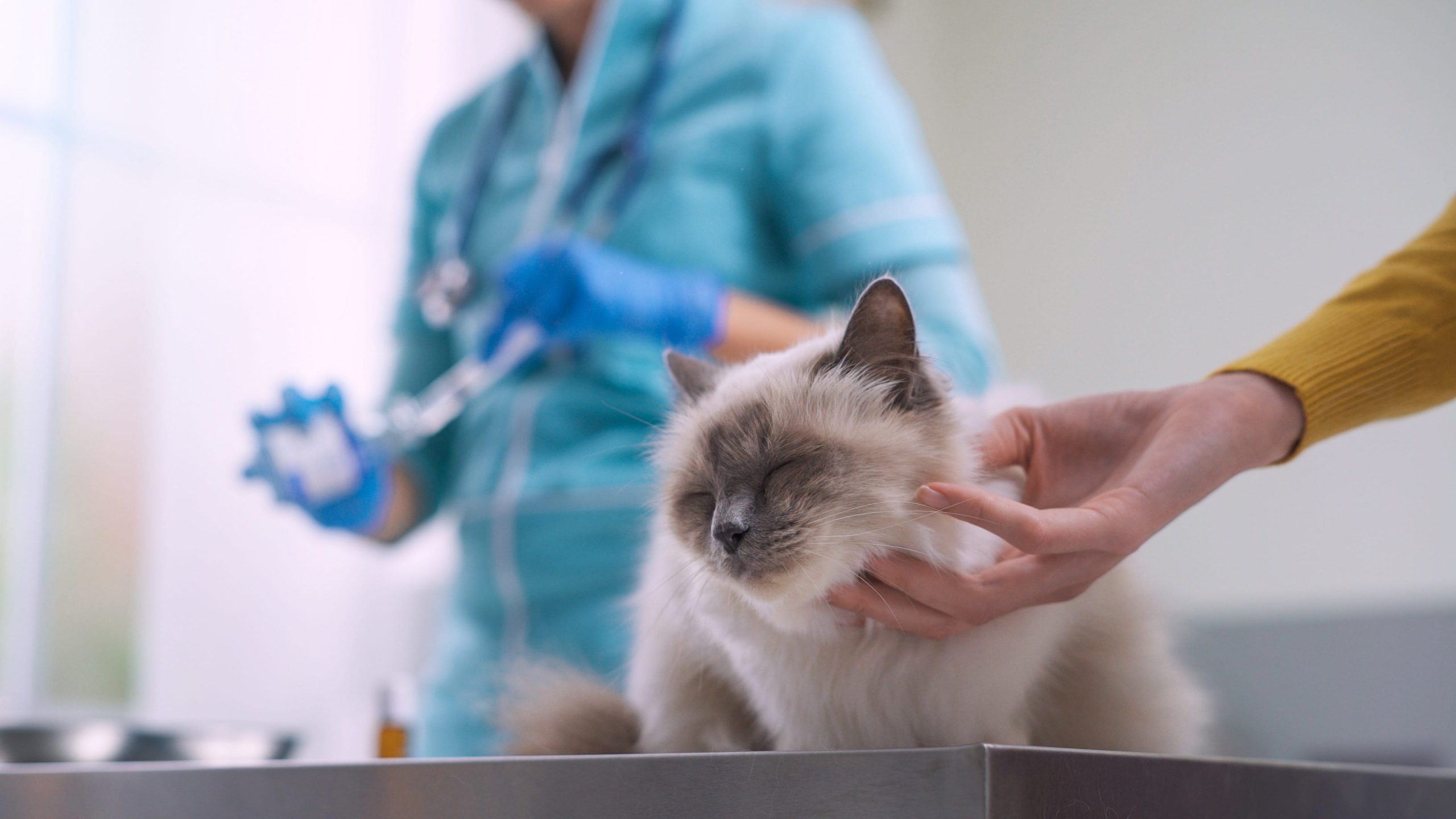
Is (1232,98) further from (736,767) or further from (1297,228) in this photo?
(736,767)

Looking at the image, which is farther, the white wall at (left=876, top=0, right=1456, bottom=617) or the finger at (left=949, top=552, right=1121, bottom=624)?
the white wall at (left=876, top=0, right=1456, bottom=617)

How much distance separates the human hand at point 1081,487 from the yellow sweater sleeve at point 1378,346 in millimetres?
21

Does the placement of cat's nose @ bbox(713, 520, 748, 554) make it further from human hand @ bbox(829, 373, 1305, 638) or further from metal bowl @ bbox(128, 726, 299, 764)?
metal bowl @ bbox(128, 726, 299, 764)

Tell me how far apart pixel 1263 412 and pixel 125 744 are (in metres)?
1.15

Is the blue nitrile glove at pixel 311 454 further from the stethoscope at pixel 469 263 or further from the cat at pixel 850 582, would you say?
the cat at pixel 850 582

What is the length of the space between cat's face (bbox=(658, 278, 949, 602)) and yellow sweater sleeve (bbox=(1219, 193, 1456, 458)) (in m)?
0.22

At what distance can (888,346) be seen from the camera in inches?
24.5

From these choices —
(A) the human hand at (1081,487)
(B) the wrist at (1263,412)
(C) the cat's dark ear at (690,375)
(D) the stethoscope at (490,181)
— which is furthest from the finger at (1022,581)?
(D) the stethoscope at (490,181)

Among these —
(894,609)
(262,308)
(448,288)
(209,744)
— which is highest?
(262,308)

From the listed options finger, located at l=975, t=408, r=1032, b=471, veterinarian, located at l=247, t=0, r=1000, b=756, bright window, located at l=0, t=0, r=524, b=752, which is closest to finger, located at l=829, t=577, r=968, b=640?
finger, located at l=975, t=408, r=1032, b=471

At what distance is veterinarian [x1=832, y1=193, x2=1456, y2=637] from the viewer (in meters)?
0.55

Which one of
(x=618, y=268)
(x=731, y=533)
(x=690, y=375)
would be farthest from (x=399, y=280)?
(x=731, y=533)

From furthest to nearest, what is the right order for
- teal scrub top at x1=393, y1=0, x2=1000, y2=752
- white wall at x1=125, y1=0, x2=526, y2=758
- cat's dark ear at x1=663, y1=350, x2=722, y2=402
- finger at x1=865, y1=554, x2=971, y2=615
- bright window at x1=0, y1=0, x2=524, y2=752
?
white wall at x1=125, y1=0, x2=526, y2=758 → bright window at x1=0, y1=0, x2=524, y2=752 → teal scrub top at x1=393, y1=0, x2=1000, y2=752 → cat's dark ear at x1=663, y1=350, x2=722, y2=402 → finger at x1=865, y1=554, x2=971, y2=615

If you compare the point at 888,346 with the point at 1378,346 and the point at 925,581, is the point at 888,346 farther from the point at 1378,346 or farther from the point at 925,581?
the point at 1378,346
